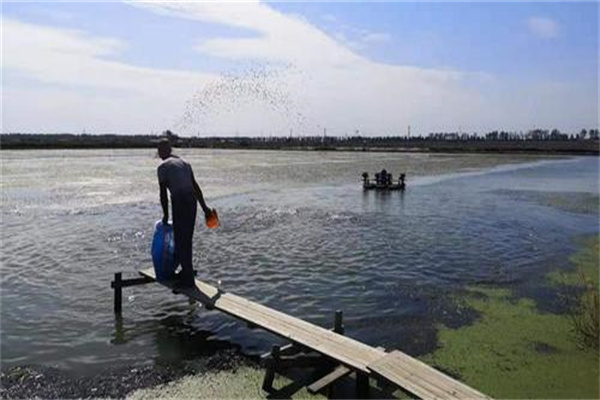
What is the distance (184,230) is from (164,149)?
135 cm

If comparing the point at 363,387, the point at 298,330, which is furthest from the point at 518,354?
the point at 298,330

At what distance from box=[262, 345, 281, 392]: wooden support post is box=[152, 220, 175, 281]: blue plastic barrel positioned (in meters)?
3.28

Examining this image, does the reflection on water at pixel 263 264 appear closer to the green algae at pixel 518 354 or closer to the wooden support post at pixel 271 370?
the green algae at pixel 518 354

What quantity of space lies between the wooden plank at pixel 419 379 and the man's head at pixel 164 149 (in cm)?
484

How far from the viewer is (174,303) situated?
10320 millimetres

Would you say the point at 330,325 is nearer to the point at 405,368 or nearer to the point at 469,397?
the point at 405,368

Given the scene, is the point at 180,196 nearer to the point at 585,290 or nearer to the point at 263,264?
the point at 263,264

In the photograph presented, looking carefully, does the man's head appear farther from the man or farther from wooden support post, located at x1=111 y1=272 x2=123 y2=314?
wooden support post, located at x1=111 y1=272 x2=123 y2=314

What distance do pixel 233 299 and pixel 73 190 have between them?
24.8 m

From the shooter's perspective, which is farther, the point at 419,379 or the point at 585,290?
the point at 585,290

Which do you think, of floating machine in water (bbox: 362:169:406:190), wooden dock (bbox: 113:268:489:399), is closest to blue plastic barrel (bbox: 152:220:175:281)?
wooden dock (bbox: 113:268:489:399)

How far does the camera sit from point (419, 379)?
5977 millimetres

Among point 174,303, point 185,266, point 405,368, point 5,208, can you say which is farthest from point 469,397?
point 5,208

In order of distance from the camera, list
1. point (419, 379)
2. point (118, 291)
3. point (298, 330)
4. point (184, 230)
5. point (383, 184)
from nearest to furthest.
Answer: point (419, 379)
point (298, 330)
point (184, 230)
point (118, 291)
point (383, 184)
